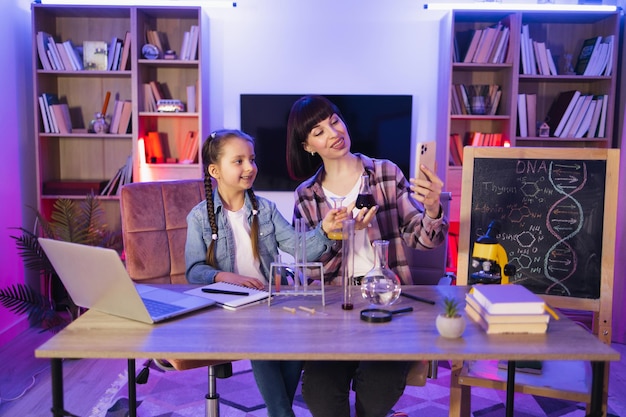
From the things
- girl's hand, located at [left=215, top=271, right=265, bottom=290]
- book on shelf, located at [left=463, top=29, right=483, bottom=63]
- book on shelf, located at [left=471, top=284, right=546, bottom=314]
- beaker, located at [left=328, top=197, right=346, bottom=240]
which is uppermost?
book on shelf, located at [left=463, top=29, right=483, bottom=63]

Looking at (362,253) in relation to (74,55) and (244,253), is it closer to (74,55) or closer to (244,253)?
(244,253)

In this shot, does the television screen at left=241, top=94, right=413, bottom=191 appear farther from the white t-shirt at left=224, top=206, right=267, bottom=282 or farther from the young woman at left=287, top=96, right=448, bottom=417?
the white t-shirt at left=224, top=206, right=267, bottom=282

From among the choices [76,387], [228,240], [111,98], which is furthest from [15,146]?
[228,240]

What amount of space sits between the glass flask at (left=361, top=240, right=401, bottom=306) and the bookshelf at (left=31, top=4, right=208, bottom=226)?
105 inches

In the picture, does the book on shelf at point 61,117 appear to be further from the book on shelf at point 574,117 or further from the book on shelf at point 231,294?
the book on shelf at point 574,117

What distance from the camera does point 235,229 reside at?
2104 millimetres

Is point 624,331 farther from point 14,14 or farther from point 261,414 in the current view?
point 14,14

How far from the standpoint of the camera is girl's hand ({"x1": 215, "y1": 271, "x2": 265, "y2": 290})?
1.82 metres

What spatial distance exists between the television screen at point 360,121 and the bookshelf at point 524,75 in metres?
0.34

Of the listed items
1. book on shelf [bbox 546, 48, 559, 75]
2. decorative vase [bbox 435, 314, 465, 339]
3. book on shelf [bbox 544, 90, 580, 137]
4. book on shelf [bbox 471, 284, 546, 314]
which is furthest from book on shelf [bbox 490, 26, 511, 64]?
decorative vase [bbox 435, 314, 465, 339]

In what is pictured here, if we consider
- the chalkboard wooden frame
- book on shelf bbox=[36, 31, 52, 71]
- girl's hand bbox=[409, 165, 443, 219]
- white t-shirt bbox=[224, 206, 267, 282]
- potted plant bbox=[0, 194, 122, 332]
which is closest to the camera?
girl's hand bbox=[409, 165, 443, 219]

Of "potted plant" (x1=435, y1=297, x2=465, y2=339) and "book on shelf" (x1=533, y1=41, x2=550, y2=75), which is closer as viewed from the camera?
"potted plant" (x1=435, y1=297, x2=465, y2=339)

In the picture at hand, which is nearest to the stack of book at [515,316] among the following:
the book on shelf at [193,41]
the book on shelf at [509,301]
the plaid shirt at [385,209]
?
the book on shelf at [509,301]

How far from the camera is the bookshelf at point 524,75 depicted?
403 centimetres
